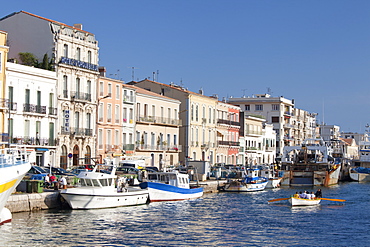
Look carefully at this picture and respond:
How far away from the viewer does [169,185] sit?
2012 inches

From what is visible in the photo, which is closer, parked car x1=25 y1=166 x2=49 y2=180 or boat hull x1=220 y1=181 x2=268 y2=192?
parked car x1=25 y1=166 x2=49 y2=180

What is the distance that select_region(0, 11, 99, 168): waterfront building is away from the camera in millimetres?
62906

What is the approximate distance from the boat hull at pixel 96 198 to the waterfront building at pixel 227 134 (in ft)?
168

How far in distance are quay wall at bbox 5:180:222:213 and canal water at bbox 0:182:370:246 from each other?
679 millimetres

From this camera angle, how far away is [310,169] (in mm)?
80188

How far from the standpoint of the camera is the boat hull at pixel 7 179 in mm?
32938

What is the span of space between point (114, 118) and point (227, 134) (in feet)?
105

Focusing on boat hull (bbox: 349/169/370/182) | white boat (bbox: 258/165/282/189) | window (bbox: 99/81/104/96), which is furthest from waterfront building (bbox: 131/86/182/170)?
boat hull (bbox: 349/169/370/182)

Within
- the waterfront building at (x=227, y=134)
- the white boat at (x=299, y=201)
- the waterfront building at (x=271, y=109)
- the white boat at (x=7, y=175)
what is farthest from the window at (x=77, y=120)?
the waterfront building at (x=271, y=109)

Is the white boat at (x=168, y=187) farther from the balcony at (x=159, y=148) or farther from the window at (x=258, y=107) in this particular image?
the window at (x=258, y=107)

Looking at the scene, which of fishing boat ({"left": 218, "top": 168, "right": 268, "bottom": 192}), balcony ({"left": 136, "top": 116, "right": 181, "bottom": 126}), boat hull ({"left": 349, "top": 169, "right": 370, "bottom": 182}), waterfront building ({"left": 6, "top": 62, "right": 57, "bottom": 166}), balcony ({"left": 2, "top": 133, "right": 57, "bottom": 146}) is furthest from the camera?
boat hull ({"left": 349, "top": 169, "right": 370, "bottom": 182})

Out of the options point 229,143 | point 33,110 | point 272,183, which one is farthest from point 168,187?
point 229,143

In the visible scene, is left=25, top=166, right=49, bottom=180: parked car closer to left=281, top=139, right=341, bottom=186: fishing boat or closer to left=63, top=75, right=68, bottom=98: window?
left=63, top=75, right=68, bottom=98: window

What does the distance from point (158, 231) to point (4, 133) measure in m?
24.5
